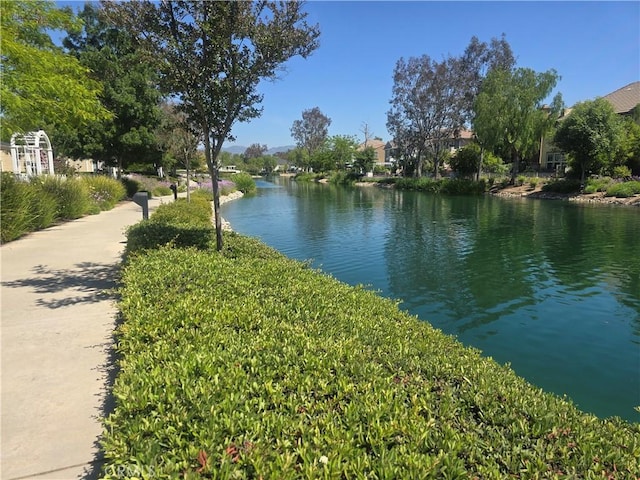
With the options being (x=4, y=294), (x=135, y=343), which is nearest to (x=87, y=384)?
(x=135, y=343)

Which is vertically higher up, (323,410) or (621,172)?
(621,172)

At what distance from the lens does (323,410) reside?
271 cm

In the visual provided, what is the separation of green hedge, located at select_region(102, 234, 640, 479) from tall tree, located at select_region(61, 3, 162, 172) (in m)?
23.6

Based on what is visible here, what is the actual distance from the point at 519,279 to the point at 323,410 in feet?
32.5

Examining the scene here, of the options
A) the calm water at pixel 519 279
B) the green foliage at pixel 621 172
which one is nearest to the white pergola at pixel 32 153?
the calm water at pixel 519 279

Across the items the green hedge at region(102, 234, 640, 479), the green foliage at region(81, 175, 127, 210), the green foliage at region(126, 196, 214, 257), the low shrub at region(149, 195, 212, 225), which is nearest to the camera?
the green hedge at region(102, 234, 640, 479)

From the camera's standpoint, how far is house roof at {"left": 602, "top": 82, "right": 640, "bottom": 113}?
4372 centimetres

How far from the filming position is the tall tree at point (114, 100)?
23.9 metres

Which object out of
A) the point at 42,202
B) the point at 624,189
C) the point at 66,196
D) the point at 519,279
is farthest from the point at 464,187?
the point at 42,202

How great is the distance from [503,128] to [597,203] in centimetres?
1278

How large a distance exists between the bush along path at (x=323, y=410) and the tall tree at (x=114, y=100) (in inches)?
929

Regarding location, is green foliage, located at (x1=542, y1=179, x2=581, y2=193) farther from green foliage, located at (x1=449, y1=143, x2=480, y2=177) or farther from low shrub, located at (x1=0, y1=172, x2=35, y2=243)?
low shrub, located at (x1=0, y1=172, x2=35, y2=243)

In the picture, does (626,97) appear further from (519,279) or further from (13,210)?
(13,210)

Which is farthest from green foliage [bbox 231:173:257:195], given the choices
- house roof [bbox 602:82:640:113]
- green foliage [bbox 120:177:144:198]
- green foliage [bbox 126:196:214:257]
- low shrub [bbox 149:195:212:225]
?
house roof [bbox 602:82:640:113]
